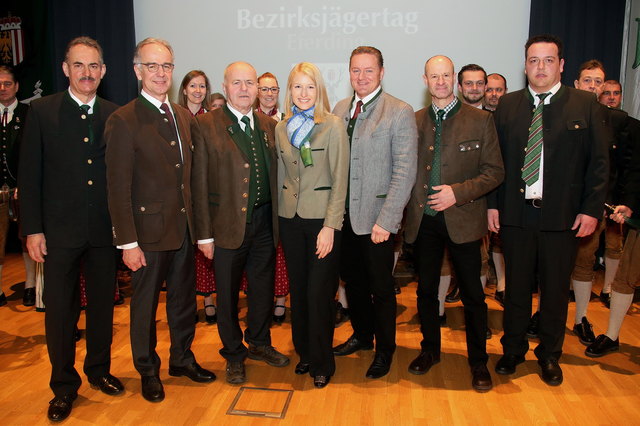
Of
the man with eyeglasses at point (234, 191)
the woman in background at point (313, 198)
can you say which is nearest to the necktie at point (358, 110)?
the woman in background at point (313, 198)

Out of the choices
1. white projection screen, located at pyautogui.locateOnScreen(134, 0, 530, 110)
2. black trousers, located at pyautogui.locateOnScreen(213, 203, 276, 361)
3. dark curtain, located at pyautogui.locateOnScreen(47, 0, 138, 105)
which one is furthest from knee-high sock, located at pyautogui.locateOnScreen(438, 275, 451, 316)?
dark curtain, located at pyautogui.locateOnScreen(47, 0, 138, 105)

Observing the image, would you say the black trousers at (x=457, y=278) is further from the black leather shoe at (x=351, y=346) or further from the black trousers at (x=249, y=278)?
the black trousers at (x=249, y=278)

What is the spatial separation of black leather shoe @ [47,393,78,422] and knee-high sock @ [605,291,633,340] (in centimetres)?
335

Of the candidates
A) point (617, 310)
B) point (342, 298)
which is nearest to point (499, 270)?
point (617, 310)

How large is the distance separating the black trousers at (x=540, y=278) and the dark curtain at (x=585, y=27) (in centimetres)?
361

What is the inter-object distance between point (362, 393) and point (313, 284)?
681mm

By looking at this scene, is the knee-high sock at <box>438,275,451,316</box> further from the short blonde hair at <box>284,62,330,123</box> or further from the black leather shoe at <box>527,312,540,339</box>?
the short blonde hair at <box>284,62,330,123</box>

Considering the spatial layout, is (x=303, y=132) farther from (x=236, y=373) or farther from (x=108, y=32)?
(x=108, y=32)

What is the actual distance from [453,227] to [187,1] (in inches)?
189

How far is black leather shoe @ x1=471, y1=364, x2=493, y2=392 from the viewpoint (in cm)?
302

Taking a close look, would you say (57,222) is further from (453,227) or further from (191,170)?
(453,227)

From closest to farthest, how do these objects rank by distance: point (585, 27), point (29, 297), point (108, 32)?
point (29, 297)
point (585, 27)
point (108, 32)

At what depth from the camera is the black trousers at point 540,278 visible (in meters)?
3.06

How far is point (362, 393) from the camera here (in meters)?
3.01
